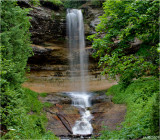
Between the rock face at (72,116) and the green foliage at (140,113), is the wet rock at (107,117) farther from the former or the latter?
the green foliage at (140,113)

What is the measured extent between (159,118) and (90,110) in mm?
7723

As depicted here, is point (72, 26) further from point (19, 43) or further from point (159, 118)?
point (159, 118)

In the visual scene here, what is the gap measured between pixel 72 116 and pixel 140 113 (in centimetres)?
464

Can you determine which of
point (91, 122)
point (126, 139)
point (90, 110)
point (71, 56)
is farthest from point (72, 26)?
point (126, 139)

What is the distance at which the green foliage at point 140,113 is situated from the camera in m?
3.96

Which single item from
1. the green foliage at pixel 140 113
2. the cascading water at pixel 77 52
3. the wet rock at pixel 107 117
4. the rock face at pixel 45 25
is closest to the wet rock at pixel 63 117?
the wet rock at pixel 107 117

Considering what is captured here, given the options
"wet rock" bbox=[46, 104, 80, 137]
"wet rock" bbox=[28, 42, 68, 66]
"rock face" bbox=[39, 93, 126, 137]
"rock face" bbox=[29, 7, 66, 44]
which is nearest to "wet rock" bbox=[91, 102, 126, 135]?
"rock face" bbox=[39, 93, 126, 137]

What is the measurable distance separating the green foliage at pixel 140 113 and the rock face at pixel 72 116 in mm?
698

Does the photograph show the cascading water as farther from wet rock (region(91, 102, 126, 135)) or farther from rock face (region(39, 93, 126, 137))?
wet rock (region(91, 102, 126, 135))

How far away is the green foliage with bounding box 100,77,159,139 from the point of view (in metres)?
3.96

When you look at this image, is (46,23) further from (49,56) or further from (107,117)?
(107,117)

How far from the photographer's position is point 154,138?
357 centimetres

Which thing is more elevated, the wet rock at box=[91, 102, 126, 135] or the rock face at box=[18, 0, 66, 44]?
the rock face at box=[18, 0, 66, 44]

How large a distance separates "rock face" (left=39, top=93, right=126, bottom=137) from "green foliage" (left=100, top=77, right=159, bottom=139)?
698 millimetres
